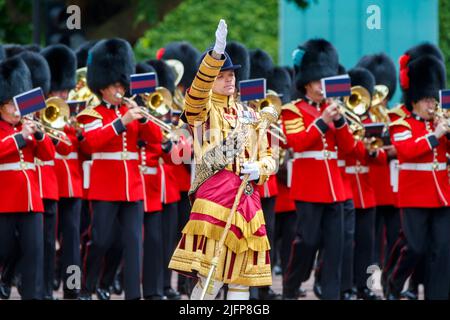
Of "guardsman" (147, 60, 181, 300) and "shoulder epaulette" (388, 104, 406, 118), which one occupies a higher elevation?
"shoulder epaulette" (388, 104, 406, 118)

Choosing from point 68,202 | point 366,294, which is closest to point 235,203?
point 68,202

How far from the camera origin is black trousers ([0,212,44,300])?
9.27m

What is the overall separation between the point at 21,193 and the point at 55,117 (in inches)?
39.7

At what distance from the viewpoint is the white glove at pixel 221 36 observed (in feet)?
23.6

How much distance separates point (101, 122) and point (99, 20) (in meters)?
6.96

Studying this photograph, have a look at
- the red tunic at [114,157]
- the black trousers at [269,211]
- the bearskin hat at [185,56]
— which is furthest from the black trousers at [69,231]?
the bearskin hat at [185,56]

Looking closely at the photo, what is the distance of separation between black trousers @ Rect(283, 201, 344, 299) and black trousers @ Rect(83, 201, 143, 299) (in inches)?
43.2

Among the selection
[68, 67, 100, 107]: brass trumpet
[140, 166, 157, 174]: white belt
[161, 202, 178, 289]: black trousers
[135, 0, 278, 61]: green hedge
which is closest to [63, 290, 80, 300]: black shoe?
[161, 202, 178, 289]: black trousers

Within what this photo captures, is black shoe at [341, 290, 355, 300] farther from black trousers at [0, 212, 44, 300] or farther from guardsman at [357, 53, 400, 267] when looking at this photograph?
black trousers at [0, 212, 44, 300]

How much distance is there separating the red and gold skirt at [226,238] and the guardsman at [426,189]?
243 centimetres

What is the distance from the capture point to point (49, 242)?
10250 mm

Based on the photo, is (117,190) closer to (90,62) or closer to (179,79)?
(90,62)

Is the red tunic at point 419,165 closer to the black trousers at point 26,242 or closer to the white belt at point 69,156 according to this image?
the white belt at point 69,156

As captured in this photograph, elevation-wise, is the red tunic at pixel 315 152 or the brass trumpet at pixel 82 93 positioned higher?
the brass trumpet at pixel 82 93
